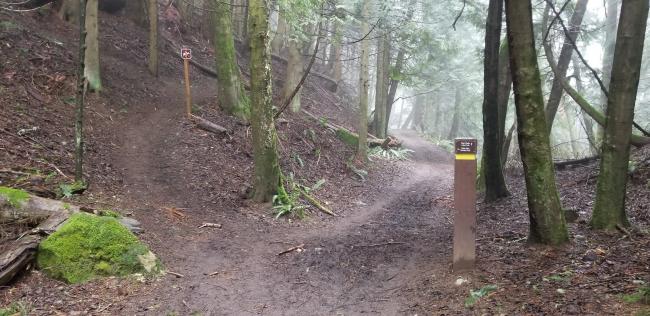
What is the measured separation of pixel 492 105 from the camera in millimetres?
10086

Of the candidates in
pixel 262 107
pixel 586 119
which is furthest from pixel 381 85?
pixel 262 107

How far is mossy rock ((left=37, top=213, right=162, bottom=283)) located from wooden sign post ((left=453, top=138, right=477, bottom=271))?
4012 mm

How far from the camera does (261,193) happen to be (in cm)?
1021

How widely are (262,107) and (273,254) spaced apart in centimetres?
351

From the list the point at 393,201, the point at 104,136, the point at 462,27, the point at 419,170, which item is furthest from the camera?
the point at 462,27

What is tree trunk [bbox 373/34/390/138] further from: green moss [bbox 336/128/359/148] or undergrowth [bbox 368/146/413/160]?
green moss [bbox 336/128/359/148]

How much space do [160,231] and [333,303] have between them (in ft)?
11.7

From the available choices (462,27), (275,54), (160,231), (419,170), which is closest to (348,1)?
(275,54)

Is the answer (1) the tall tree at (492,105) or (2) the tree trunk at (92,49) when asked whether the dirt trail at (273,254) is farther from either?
(2) the tree trunk at (92,49)

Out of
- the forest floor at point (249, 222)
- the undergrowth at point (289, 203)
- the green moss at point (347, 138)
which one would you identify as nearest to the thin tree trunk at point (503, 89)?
A: the forest floor at point (249, 222)

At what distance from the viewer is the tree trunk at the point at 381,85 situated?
808 inches

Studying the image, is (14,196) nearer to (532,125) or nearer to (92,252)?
(92,252)

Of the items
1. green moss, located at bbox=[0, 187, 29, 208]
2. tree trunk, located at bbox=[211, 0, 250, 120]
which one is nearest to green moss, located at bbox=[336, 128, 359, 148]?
tree trunk, located at bbox=[211, 0, 250, 120]

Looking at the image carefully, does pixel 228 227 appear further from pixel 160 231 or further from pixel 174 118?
pixel 174 118
